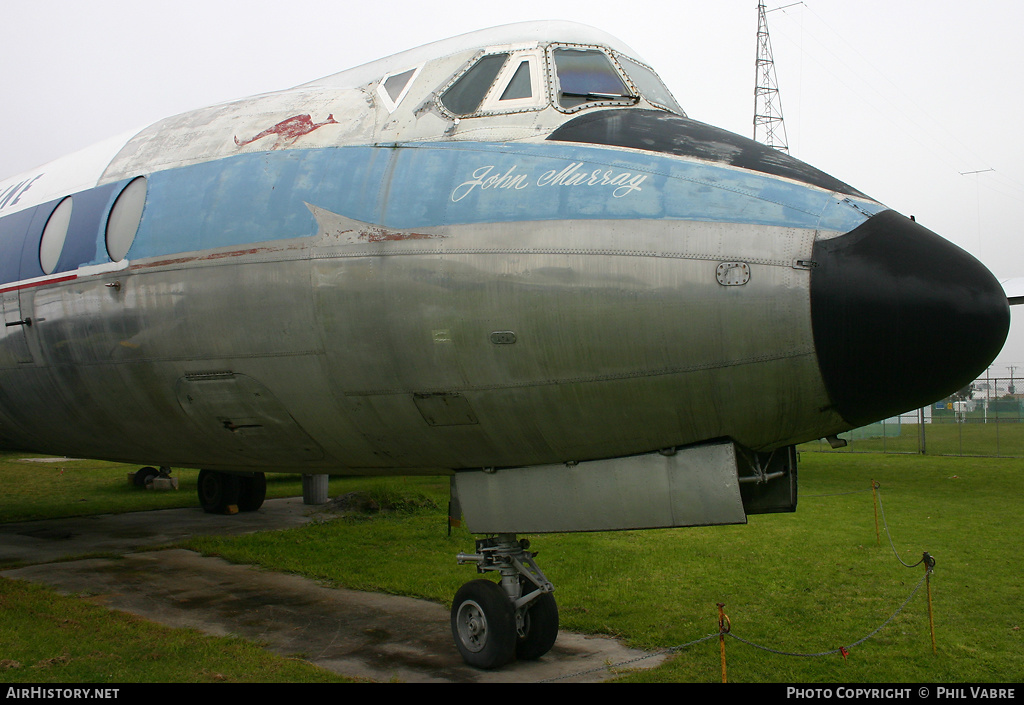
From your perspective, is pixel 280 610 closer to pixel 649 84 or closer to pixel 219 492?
pixel 649 84

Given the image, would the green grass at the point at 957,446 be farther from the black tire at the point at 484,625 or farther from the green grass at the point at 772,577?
the black tire at the point at 484,625

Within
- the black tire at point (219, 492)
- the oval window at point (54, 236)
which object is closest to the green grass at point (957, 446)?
the black tire at point (219, 492)

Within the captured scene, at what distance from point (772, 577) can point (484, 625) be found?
535cm

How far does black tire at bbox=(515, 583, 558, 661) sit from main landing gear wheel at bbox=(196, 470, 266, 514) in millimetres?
10743

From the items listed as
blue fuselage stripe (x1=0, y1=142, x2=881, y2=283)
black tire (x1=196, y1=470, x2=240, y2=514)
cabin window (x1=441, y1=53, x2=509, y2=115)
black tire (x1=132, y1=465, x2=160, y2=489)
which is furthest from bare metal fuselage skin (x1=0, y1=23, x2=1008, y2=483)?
black tire (x1=132, y1=465, x2=160, y2=489)

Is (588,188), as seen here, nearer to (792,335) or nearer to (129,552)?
(792,335)

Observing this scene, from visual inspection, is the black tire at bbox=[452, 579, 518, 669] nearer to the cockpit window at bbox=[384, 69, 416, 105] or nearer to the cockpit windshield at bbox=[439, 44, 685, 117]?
the cockpit windshield at bbox=[439, 44, 685, 117]

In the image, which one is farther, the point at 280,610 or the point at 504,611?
the point at 280,610

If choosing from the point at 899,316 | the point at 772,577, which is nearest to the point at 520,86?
the point at 899,316

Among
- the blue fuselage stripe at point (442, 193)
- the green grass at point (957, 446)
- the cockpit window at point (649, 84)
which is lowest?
the green grass at point (957, 446)

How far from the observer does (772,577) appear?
9914mm

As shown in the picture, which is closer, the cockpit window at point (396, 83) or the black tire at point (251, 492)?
the cockpit window at point (396, 83)

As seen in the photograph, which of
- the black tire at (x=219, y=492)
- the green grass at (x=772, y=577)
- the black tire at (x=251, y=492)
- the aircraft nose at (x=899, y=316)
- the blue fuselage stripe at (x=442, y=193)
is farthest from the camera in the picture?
the black tire at (x=251, y=492)

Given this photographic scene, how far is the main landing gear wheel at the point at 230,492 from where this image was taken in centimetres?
1584
